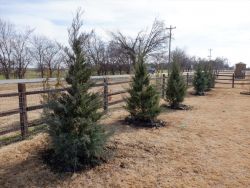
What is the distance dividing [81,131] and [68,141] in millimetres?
294

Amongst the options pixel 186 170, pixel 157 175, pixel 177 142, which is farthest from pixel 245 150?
pixel 157 175

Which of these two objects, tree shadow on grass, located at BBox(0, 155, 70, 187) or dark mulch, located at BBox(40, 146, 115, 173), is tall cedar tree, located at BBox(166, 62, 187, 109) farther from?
tree shadow on grass, located at BBox(0, 155, 70, 187)

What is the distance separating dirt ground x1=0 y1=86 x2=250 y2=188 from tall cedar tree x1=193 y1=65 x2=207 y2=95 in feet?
35.6

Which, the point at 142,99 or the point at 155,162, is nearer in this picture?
the point at 155,162

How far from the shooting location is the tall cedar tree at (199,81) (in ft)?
63.2

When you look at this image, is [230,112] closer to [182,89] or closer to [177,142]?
[182,89]

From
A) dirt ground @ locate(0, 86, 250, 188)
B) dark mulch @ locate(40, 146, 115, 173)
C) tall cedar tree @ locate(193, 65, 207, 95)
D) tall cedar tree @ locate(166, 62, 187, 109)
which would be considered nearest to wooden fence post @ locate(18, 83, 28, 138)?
dirt ground @ locate(0, 86, 250, 188)

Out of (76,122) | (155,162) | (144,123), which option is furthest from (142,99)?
(76,122)

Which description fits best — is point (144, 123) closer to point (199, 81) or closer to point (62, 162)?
point (62, 162)

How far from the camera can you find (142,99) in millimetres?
8820

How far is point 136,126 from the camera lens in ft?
27.8

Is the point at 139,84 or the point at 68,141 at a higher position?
the point at 139,84

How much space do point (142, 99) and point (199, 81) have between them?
36.8 feet

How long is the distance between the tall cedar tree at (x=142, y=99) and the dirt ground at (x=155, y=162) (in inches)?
23.4
